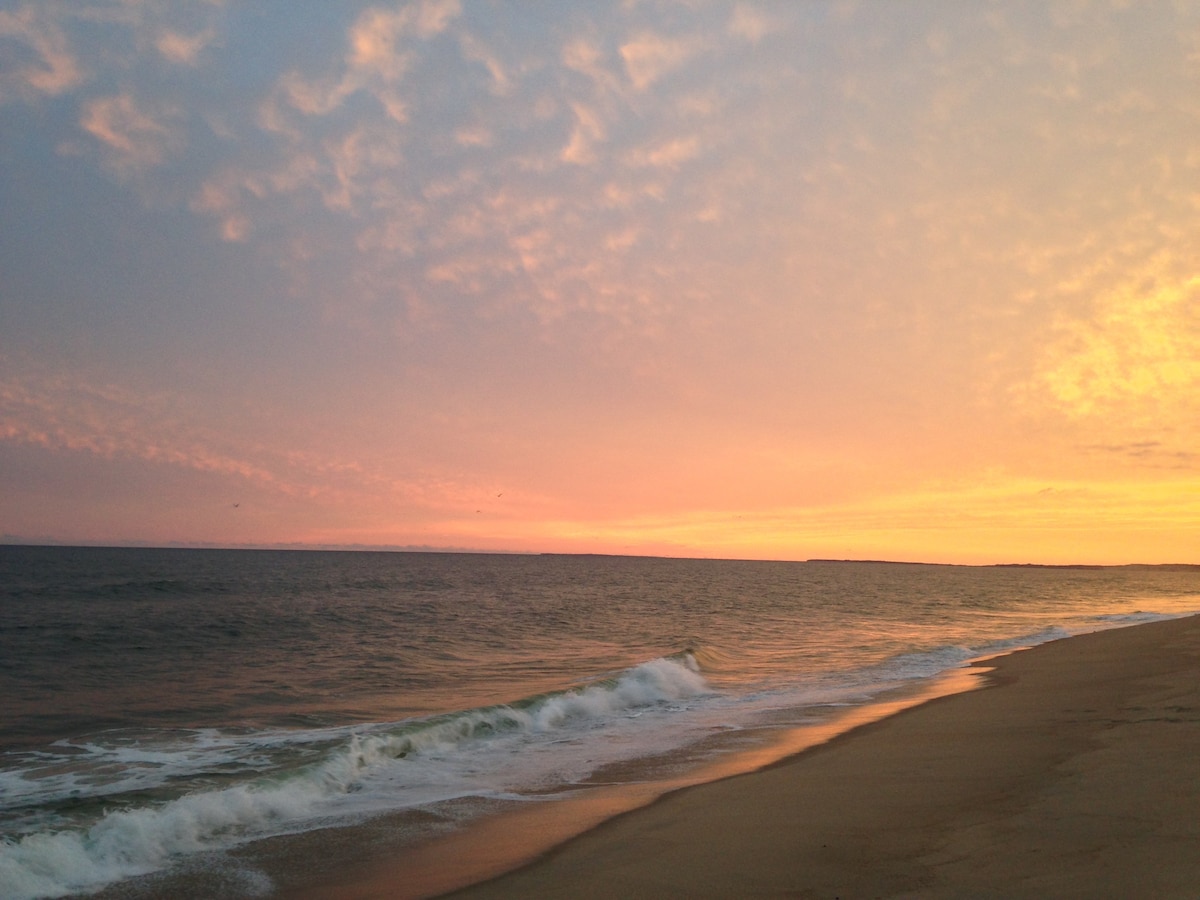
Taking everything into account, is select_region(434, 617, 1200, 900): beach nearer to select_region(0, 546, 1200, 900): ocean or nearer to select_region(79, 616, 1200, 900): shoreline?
select_region(79, 616, 1200, 900): shoreline

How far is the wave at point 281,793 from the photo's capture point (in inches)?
295

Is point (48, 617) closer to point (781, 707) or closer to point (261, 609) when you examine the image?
point (261, 609)

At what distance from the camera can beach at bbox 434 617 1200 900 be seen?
539 centimetres

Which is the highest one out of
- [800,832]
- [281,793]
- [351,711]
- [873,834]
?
[873,834]

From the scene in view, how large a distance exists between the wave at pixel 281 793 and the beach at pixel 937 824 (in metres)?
3.66

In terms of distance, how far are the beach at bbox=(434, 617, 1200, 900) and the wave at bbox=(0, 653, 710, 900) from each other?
3.66m

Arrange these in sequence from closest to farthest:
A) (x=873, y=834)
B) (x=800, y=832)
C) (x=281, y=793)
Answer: (x=873, y=834)
(x=800, y=832)
(x=281, y=793)

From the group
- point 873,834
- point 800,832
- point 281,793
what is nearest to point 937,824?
point 873,834

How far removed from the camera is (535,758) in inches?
482

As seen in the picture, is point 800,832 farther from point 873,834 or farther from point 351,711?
point 351,711

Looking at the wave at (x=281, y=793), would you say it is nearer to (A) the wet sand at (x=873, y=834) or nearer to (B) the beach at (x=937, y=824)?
(A) the wet sand at (x=873, y=834)

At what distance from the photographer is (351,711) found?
1567cm

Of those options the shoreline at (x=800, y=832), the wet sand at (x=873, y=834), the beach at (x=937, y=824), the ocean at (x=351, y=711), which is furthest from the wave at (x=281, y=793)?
the beach at (x=937, y=824)

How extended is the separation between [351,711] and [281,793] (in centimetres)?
608
